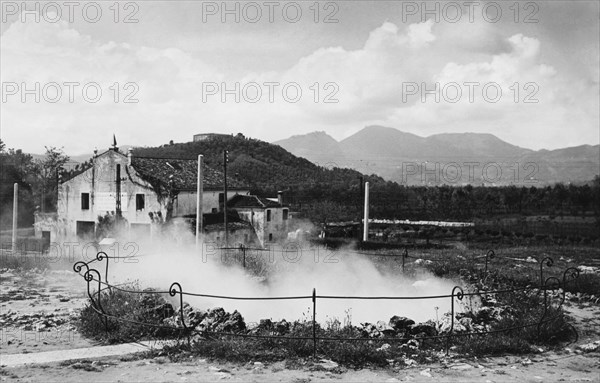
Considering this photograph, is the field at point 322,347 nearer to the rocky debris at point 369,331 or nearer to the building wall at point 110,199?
the rocky debris at point 369,331

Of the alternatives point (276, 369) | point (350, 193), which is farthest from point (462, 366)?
point (350, 193)

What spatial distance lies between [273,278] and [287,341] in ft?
27.0

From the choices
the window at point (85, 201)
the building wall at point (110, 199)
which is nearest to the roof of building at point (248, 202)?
the building wall at point (110, 199)

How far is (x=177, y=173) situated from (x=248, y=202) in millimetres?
6120

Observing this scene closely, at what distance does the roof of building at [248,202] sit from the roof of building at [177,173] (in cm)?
115

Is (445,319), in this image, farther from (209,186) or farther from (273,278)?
(209,186)

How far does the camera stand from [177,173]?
37.0 m

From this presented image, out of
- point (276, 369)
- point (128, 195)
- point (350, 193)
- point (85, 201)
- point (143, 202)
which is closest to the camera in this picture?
point (276, 369)

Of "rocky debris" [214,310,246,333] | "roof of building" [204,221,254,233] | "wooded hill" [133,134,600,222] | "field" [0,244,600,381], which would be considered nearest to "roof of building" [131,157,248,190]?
"roof of building" [204,221,254,233]

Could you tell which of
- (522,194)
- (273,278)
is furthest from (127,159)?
(522,194)

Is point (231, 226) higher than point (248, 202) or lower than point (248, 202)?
lower

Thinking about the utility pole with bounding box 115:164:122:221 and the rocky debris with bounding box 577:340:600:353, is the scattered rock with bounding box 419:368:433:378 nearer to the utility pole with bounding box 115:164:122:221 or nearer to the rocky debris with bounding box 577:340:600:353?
the rocky debris with bounding box 577:340:600:353

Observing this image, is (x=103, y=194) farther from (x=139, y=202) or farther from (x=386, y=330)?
(x=386, y=330)

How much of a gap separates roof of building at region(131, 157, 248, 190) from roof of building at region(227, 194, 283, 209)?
115cm
